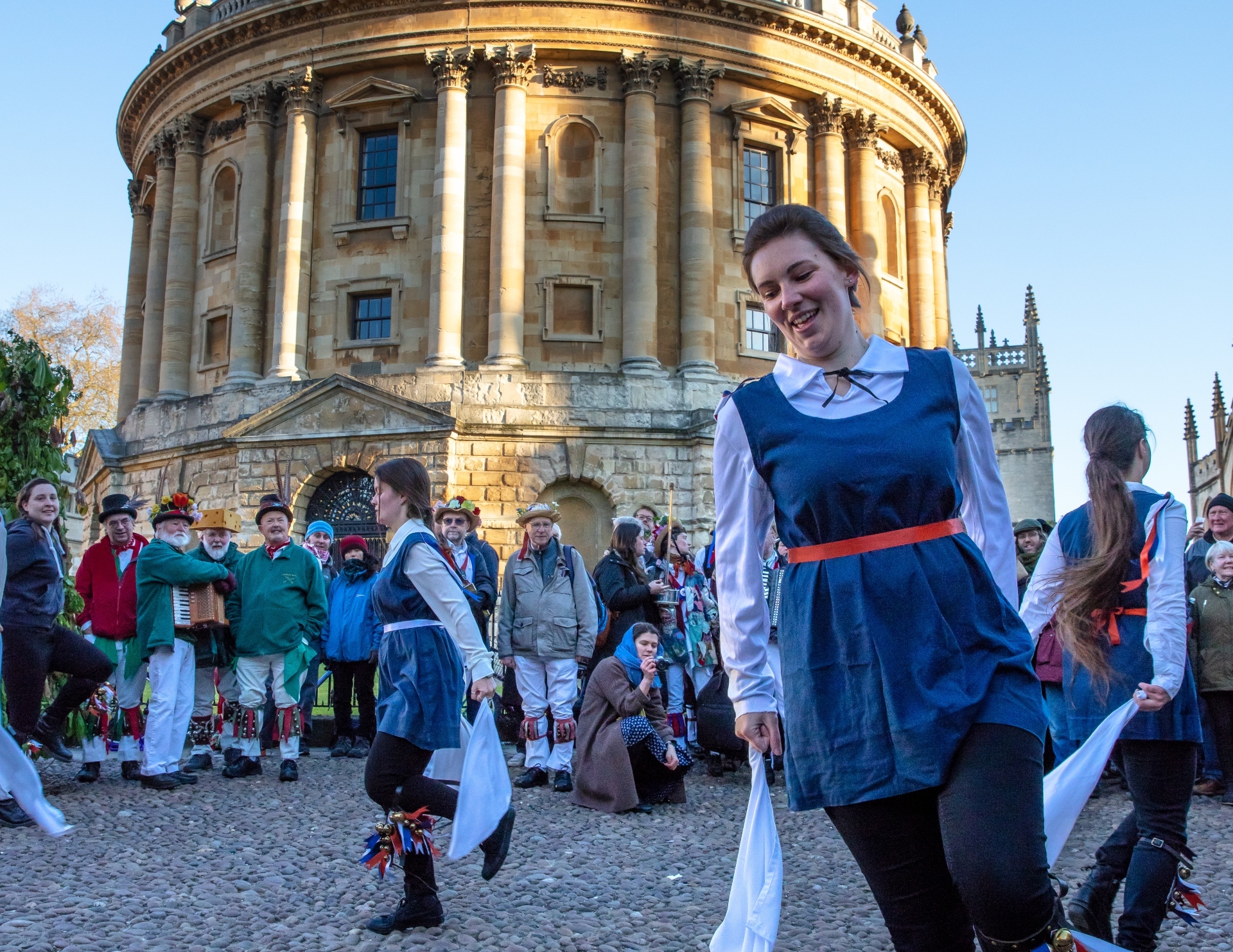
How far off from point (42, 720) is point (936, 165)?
31.5 metres

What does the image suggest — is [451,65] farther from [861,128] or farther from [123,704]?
[123,704]

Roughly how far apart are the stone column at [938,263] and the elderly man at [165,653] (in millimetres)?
27941

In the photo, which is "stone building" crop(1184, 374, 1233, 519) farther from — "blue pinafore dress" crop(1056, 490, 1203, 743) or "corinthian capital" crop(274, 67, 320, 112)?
"blue pinafore dress" crop(1056, 490, 1203, 743)

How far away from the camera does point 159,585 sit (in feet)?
30.0

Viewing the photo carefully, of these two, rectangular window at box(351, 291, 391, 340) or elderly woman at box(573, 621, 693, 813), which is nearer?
elderly woman at box(573, 621, 693, 813)

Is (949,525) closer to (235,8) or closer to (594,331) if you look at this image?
(594,331)

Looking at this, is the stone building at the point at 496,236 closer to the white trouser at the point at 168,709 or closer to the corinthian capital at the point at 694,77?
the corinthian capital at the point at 694,77

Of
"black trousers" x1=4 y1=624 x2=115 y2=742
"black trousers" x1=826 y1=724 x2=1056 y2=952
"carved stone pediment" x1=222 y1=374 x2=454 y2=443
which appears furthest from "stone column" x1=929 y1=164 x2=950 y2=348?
"black trousers" x1=826 y1=724 x2=1056 y2=952

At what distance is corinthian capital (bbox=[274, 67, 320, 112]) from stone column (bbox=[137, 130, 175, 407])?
17.4 ft

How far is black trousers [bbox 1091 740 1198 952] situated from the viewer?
3.99 m

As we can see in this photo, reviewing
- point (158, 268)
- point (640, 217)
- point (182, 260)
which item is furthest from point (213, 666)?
point (158, 268)

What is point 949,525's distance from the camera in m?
2.47

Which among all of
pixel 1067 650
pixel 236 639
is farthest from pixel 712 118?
pixel 1067 650

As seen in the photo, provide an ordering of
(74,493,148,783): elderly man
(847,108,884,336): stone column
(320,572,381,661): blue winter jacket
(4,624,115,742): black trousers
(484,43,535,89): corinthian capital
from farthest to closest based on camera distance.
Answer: (847,108,884,336): stone column
(484,43,535,89): corinthian capital
(320,572,381,661): blue winter jacket
(74,493,148,783): elderly man
(4,624,115,742): black trousers
